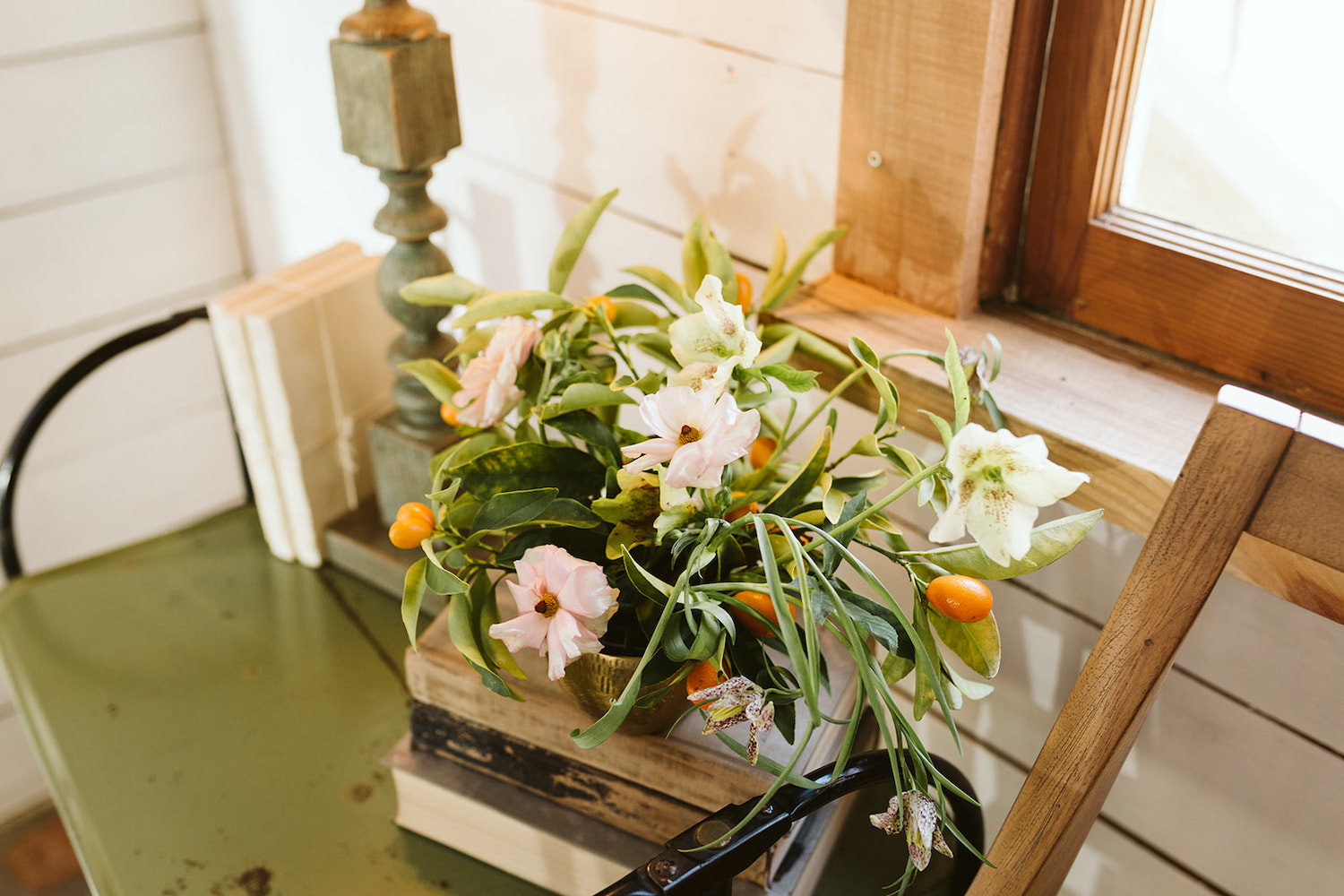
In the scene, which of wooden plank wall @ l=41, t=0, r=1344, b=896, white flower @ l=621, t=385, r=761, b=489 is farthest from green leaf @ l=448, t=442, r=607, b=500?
wooden plank wall @ l=41, t=0, r=1344, b=896

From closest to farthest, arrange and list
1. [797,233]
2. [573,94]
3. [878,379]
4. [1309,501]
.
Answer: [1309,501]
[878,379]
[797,233]
[573,94]

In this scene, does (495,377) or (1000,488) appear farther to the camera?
(495,377)

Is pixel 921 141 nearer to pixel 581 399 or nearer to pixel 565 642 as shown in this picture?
pixel 581 399

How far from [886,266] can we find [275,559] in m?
0.69

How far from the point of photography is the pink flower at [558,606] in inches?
20.0

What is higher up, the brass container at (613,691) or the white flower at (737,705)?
the white flower at (737,705)

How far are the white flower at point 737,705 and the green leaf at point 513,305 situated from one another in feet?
0.90

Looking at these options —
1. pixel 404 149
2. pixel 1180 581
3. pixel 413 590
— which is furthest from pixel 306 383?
pixel 1180 581

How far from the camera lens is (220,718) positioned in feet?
2.84

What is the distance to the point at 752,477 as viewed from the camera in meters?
0.61

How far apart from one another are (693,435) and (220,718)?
1.93 feet

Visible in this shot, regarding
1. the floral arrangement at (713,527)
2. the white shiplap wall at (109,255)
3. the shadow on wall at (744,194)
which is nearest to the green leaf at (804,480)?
the floral arrangement at (713,527)

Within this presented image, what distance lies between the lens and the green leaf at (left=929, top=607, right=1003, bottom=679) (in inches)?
20.3

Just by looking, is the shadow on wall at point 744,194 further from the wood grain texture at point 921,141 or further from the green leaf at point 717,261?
the green leaf at point 717,261
